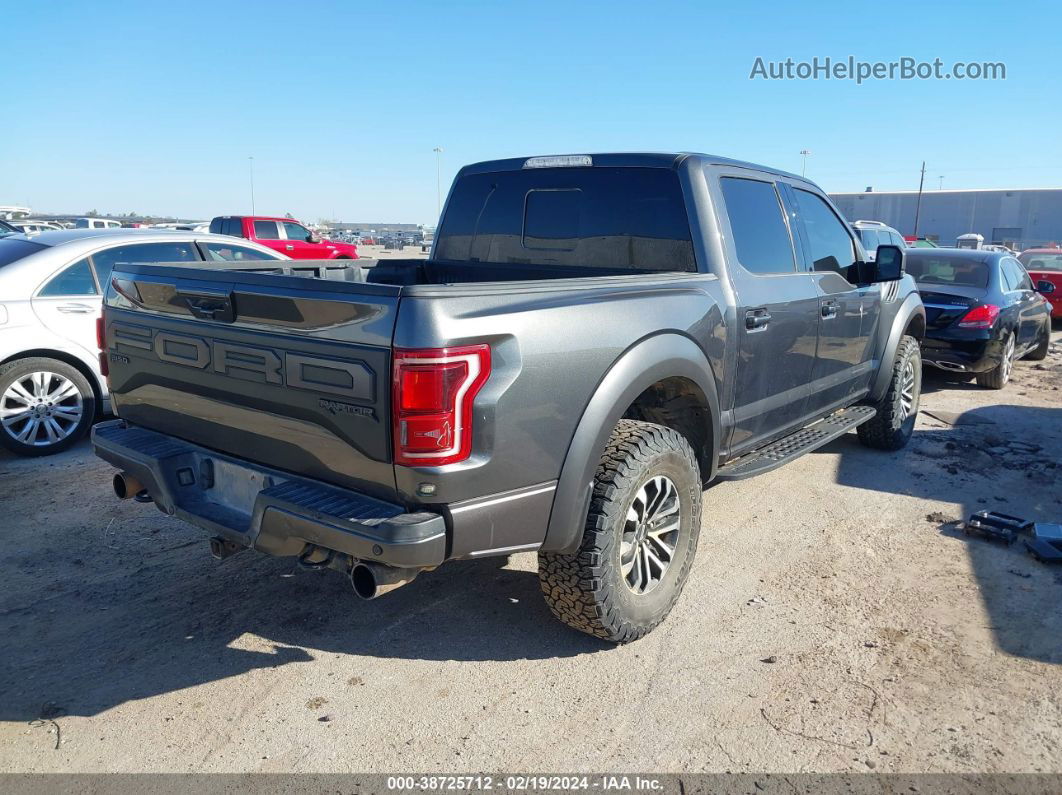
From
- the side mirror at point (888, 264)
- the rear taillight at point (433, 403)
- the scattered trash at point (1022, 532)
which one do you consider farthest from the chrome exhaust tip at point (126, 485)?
the side mirror at point (888, 264)

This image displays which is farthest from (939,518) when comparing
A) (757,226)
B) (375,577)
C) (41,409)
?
(41,409)

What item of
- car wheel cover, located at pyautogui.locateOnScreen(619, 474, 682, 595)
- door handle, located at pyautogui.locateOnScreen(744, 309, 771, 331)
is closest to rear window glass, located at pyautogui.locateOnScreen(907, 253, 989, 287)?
door handle, located at pyautogui.locateOnScreen(744, 309, 771, 331)

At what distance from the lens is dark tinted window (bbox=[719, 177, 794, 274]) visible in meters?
4.03

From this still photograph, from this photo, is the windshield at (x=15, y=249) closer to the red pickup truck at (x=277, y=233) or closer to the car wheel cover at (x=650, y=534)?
the car wheel cover at (x=650, y=534)

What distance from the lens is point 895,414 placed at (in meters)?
6.11

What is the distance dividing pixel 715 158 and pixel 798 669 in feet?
8.14

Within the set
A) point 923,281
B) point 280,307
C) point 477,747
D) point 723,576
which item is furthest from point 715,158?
point 923,281

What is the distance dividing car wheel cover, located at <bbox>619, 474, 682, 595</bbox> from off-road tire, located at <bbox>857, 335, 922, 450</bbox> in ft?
10.4

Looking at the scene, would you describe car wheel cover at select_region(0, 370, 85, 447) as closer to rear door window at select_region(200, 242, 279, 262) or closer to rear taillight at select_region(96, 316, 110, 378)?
rear door window at select_region(200, 242, 279, 262)

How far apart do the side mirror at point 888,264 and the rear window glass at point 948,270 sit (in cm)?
448

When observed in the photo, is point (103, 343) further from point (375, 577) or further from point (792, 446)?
point (792, 446)

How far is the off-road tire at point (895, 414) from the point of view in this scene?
6.02m

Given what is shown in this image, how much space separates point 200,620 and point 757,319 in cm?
299

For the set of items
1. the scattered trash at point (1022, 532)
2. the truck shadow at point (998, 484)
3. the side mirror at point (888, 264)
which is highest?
the side mirror at point (888, 264)
